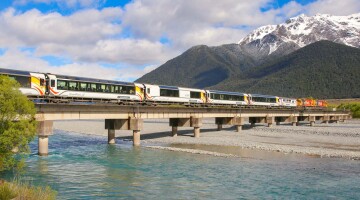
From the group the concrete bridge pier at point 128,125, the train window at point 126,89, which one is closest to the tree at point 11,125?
the concrete bridge pier at point 128,125

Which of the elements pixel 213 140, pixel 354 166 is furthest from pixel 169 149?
pixel 354 166

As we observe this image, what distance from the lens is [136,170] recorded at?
2806 centimetres

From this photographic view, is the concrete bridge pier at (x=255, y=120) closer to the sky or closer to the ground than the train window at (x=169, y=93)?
closer to the ground

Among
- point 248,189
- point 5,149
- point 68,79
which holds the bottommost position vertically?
point 248,189

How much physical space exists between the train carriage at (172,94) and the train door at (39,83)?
16.8 m

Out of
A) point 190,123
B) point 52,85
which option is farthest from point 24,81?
point 190,123

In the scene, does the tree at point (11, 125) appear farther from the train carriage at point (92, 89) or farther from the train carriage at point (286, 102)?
the train carriage at point (286, 102)

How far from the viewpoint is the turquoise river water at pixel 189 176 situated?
835 inches

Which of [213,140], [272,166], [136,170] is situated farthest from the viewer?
[213,140]

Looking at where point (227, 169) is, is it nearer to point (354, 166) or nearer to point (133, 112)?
point (354, 166)

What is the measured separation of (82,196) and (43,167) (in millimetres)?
9630

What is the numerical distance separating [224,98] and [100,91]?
106 feet

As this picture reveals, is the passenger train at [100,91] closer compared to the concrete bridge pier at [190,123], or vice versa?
the passenger train at [100,91]

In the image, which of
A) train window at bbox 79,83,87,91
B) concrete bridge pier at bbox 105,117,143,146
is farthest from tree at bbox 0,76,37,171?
concrete bridge pier at bbox 105,117,143,146
